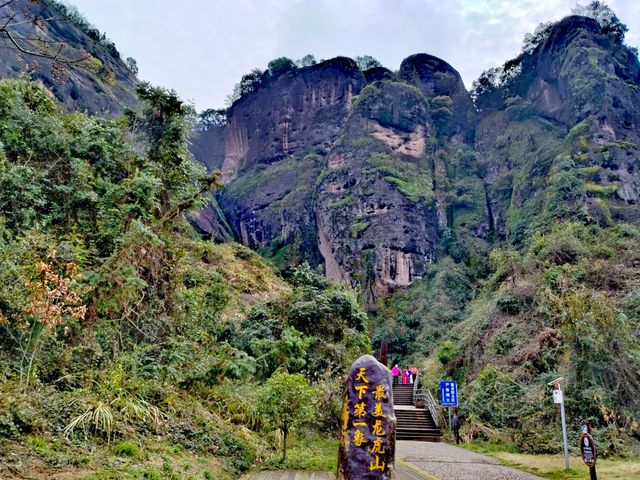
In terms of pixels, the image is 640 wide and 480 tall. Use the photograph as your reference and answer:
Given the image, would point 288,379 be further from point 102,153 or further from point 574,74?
point 574,74

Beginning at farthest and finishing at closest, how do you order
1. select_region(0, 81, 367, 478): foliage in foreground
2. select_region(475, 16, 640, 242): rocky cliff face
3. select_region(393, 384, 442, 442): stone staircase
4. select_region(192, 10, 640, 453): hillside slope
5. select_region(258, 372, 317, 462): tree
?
select_region(475, 16, 640, 242): rocky cliff face < select_region(393, 384, 442, 442): stone staircase < select_region(192, 10, 640, 453): hillside slope < select_region(258, 372, 317, 462): tree < select_region(0, 81, 367, 478): foliage in foreground

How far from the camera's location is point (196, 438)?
6629mm

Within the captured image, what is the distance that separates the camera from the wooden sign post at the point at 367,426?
4.62 m

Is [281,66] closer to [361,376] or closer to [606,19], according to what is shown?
[606,19]

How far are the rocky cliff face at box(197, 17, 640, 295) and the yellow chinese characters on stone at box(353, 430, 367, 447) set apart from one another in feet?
68.9

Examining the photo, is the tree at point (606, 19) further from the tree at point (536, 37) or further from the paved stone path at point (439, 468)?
the paved stone path at point (439, 468)

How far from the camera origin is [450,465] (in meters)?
8.11

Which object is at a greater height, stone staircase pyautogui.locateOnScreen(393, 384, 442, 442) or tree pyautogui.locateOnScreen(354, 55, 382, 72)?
tree pyautogui.locateOnScreen(354, 55, 382, 72)

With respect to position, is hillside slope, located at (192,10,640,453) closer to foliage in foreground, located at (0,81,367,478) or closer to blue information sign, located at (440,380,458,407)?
blue information sign, located at (440,380,458,407)

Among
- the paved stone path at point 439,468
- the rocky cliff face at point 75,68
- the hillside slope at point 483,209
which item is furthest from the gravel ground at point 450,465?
the rocky cliff face at point 75,68

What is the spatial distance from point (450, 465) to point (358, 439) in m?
4.45

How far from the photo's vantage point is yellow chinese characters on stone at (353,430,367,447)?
15.4 feet

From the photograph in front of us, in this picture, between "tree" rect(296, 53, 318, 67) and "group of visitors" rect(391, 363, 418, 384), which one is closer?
"group of visitors" rect(391, 363, 418, 384)

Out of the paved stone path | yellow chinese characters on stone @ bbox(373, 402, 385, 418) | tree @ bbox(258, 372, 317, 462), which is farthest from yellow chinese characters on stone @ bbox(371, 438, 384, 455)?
tree @ bbox(258, 372, 317, 462)
